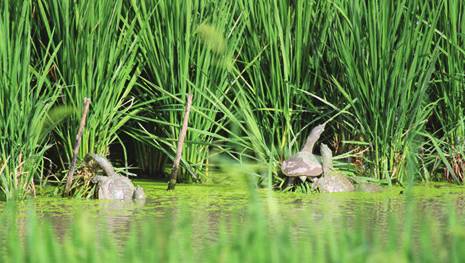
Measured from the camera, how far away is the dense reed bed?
25.3ft

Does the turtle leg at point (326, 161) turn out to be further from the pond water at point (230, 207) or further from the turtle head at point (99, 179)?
the turtle head at point (99, 179)

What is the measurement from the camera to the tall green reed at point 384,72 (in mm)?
7820

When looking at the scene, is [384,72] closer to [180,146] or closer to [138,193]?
[180,146]

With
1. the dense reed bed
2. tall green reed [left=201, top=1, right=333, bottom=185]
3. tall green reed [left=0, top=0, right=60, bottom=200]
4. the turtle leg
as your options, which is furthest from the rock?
tall green reed [left=0, top=0, right=60, bottom=200]

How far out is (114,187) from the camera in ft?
23.7

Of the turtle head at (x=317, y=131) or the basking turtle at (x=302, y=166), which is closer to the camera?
the basking turtle at (x=302, y=166)

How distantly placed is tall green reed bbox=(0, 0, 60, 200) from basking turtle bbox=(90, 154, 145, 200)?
1.26ft

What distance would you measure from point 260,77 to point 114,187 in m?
1.36

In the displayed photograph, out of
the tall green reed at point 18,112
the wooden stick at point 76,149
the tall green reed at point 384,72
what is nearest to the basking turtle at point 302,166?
the tall green reed at point 384,72

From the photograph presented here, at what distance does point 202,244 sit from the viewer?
224 inches

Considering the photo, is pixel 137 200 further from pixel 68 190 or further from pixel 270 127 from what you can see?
pixel 270 127

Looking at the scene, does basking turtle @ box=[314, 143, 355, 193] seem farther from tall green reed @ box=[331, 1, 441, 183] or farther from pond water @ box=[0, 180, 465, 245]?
tall green reed @ box=[331, 1, 441, 183]

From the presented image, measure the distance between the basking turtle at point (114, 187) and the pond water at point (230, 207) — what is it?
9 centimetres

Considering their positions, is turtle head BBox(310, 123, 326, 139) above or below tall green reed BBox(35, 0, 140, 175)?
below
